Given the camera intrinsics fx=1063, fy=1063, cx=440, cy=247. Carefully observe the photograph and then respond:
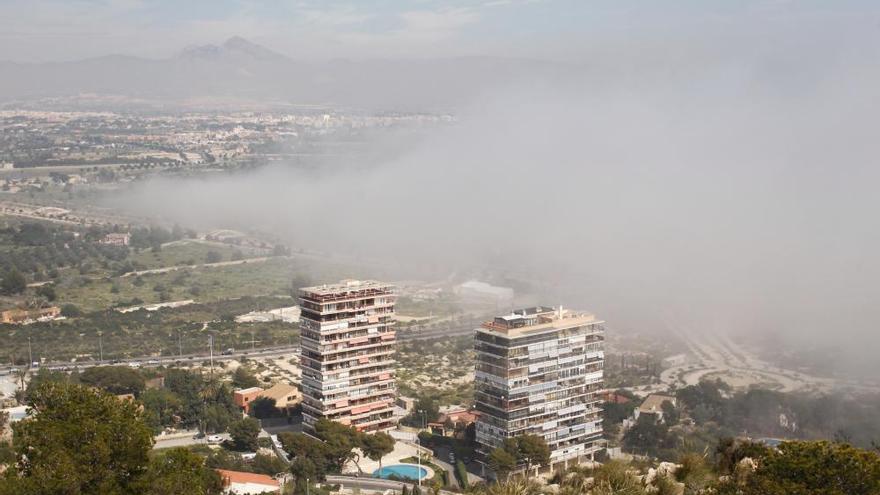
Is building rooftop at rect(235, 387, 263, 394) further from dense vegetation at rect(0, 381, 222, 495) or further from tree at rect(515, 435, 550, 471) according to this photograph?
dense vegetation at rect(0, 381, 222, 495)

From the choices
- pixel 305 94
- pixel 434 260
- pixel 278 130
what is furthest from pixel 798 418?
pixel 305 94

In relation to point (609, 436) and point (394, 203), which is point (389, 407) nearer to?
point (609, 436)

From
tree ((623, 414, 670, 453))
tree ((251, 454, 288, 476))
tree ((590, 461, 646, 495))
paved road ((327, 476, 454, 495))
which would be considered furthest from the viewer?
tree ((623, 414, 670, 453))

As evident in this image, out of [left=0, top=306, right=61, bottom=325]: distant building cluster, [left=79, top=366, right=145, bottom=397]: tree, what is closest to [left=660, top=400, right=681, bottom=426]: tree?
[left=79, top=366, right=145, bottom=397]: tree

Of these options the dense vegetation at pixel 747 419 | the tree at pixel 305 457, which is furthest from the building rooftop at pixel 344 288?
the dense vegetation at pixel 747 419

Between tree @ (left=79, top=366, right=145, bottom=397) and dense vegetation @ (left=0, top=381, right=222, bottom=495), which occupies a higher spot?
dense vegetation @ (left=0, top=381, right=222, bottom=495)

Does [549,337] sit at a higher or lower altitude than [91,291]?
higher

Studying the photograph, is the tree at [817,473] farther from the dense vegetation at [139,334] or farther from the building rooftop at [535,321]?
the dense vegetation at [139,334]

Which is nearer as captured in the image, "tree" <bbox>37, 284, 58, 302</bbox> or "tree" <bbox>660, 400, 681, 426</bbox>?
"tree" <bbox>660, 400, 681, 426</bbox>
